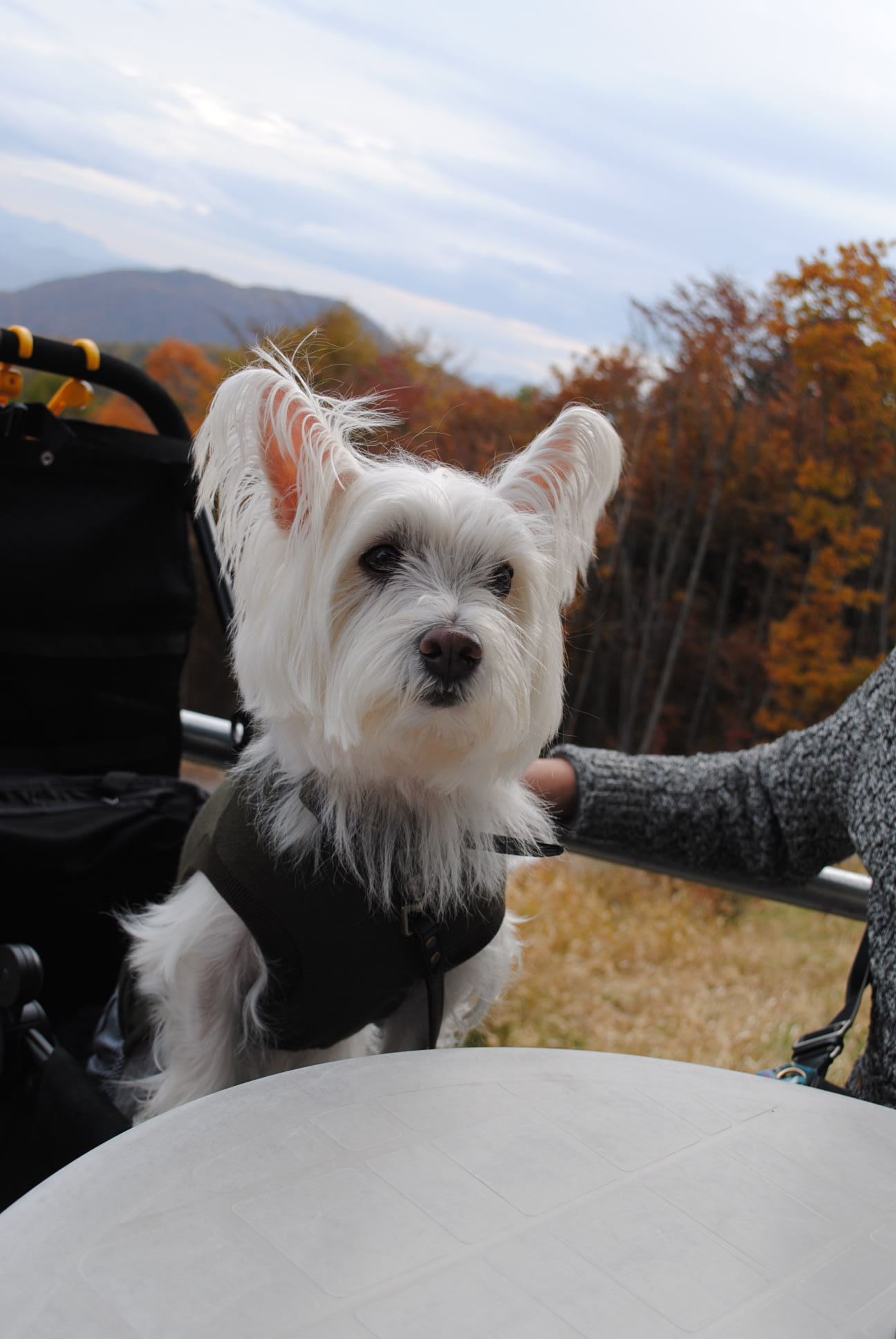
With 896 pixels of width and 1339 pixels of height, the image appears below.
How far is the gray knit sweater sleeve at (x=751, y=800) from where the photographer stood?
5.55 feet

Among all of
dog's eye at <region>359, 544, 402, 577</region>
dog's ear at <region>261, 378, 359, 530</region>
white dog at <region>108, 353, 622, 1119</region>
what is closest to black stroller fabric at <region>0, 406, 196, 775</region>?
white dog at <region>108, 353, 622, 1119</region>

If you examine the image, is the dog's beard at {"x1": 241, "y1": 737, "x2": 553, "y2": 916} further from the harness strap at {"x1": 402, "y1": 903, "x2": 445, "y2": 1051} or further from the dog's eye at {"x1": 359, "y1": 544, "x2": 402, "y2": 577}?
A: the dog's eye at {"x1": 359, "y1": 544, "x2": 402, "y2": 577}

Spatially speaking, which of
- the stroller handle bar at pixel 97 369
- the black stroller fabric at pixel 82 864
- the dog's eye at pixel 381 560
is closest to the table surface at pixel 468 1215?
the dog's eye at pixel 381 560

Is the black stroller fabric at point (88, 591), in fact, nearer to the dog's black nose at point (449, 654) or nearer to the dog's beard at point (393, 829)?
the dog's beard at point (393, 829)

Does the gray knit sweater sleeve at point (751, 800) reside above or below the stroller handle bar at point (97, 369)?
below

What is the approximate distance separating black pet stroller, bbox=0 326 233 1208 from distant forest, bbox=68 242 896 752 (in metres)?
3.57

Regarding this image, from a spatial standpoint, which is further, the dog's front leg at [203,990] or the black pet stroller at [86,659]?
the black pet stroller at [86,659]

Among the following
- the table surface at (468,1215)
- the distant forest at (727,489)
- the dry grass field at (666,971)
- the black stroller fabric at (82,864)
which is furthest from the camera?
the distant forest at (727,489)

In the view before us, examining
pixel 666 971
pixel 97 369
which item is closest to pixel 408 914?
pixel 97 369

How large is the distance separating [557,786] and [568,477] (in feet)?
1.93

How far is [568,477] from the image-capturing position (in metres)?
1.56

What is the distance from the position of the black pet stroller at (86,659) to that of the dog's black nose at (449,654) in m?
0.80

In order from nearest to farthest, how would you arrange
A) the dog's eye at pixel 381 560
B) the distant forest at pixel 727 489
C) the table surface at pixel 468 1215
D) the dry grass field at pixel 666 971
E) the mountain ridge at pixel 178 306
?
the table surface at pixel 468 1215 → the dog's eye at pixel 381 560 → the dry grass field at pixel 666 971 → the distant forest at pixel 727 489 → the mountain ridge at pixel 178 306

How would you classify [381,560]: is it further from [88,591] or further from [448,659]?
[88,591]
